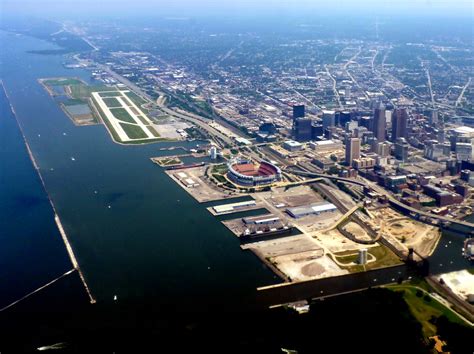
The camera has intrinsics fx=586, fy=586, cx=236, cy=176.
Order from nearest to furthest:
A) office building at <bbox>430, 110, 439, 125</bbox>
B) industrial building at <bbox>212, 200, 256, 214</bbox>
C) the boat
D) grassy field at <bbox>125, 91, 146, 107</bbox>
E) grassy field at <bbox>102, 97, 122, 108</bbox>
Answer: the boat
industrial building at <bbox>212, 200, 256, 214</bbox>
office building at <bbox>430, 110, 439, 125</bbox>
grassy field at <bbox>102, 97, 122, 108</bbox>
grassy field at <bbox>125, 91, 146, 107</bbox>

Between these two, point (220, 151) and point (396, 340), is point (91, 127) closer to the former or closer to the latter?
point (220, 151)

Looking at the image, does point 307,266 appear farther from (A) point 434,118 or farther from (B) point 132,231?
(A) point 434,118

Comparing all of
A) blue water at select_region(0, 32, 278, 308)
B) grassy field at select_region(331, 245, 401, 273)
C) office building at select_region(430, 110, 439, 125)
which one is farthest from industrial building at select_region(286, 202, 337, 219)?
office building at select_region(430, 110, 439, 125)

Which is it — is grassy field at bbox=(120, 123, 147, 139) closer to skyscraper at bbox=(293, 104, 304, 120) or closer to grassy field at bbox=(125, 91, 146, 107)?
grassy field at bbox=(125, 91, 146, 107)

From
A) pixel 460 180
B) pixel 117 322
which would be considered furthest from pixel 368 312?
pixel 460 180

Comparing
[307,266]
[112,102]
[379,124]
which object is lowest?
[112,102]

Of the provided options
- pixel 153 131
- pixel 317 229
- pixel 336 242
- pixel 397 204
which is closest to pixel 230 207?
pixel 317 229
